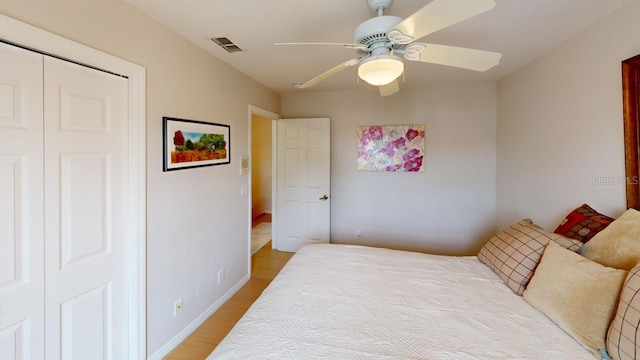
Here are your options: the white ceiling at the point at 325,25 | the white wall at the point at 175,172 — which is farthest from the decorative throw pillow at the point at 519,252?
the white wall at the point at 175,172

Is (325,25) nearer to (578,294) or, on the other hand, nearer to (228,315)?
(578,294)

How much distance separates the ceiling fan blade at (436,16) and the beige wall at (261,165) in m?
5.65

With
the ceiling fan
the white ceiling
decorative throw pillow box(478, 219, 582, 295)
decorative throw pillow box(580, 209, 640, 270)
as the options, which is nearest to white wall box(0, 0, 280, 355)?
the white ceiling

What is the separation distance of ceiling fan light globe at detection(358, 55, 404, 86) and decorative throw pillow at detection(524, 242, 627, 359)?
1.26 m

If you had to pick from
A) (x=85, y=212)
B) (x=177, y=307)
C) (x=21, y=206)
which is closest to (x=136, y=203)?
(x=85, y=212)

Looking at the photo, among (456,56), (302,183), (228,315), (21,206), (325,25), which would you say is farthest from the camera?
(302,183)

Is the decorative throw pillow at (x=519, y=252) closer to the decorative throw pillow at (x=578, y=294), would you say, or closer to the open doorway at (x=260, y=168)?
the decorative throw pillow at (x=578, y=294)

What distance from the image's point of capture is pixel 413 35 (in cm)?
128

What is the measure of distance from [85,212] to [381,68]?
5.82ft

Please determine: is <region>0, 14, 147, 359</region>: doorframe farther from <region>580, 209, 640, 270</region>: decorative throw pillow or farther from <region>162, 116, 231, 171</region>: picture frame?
<region>580, 209, 640, 270</region>: decorative throw pillow

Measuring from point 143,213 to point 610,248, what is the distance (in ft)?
8.57

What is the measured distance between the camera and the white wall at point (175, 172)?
1471 mm

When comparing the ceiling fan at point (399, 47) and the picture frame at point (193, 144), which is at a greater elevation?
the ceiling fan at point (399, 47)

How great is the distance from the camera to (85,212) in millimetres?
1511
